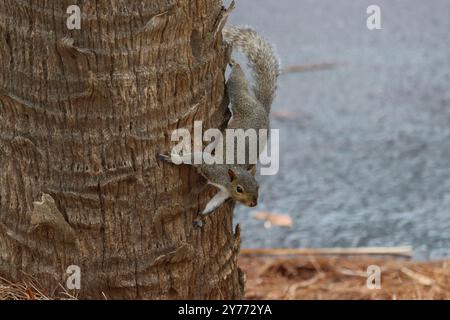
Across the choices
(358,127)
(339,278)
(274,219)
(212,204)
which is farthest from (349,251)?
(212,204)

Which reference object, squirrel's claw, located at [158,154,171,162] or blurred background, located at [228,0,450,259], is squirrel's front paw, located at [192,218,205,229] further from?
blurred background, located at [228,0,450,259]

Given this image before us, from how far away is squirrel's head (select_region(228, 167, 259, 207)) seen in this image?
1804 millimetres

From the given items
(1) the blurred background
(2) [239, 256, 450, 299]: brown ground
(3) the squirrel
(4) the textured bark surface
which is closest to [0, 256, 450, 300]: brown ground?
(2) [239, 256, 450, 299]: brown ground

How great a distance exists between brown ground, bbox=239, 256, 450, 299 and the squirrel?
59 cm

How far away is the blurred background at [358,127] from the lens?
2.96 m

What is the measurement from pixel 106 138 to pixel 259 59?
667mm

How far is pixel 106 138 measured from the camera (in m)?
1.61

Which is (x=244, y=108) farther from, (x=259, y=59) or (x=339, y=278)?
(x=339, y=278)

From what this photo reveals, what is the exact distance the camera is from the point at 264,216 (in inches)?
121

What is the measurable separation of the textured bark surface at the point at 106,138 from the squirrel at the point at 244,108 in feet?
0.10

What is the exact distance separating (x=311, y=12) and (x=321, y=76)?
600 millimetres

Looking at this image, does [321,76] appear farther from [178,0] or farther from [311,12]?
[178,0]

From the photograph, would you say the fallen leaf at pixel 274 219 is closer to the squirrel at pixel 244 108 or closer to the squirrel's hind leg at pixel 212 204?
the squirrel at pixel 244 108

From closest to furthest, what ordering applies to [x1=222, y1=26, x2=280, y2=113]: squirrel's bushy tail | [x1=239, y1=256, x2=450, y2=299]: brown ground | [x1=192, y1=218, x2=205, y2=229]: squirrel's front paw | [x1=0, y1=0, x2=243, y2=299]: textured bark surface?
[x1=0, y1=0, x2=243, y2=299]: textured bark surface, [x1=192, y1=218, x2=205, y2=229]: squirrel's front paw, [x1=222, y1=26, x2=280, y2=113]: squirrel's bushy tail, [x1=239, y1=256, x2=450, y2=299]: brown ground
